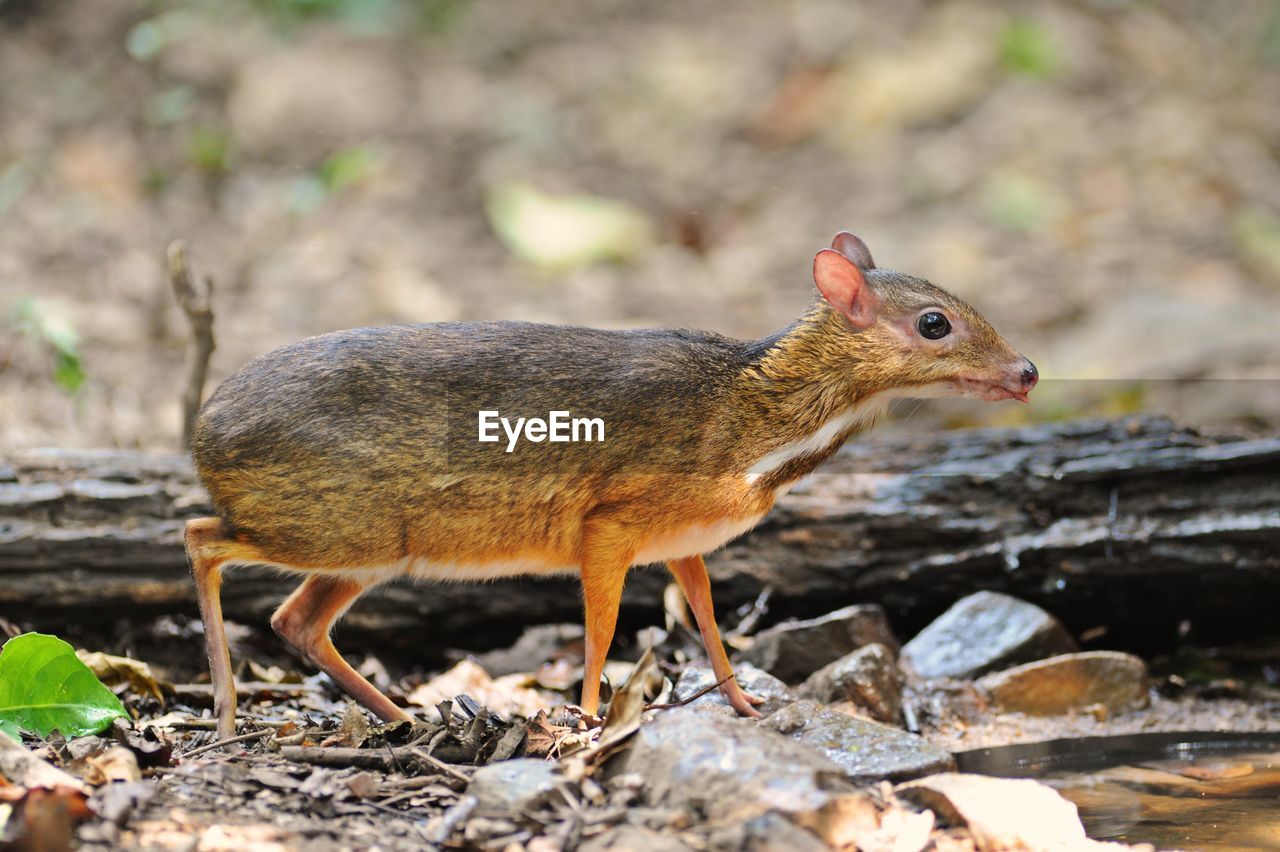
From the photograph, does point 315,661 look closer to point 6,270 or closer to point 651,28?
point 6,270

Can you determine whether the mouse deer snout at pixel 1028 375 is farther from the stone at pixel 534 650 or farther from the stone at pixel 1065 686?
the stone at pixel 534 650

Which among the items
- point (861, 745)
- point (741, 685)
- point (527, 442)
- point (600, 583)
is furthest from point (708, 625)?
point (527, 442)

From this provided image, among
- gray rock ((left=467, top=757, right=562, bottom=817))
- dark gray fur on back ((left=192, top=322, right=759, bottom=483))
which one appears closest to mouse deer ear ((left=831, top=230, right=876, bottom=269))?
dark gray fur on back ((left=192, top=322, right=759, bottom=483))

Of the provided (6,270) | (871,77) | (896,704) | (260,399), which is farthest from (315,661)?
(871,77)

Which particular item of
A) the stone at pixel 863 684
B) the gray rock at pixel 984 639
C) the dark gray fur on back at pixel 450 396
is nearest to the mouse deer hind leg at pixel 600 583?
the dark gray fur on back at pixel 450 396

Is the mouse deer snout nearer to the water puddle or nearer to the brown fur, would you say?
the brown fur

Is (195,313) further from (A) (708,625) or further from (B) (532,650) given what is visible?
(A) (708,625)
